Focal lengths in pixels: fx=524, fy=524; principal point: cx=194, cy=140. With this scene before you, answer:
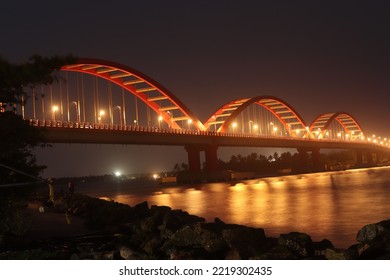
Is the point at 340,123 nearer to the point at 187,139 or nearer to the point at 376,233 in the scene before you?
the point at 187,139

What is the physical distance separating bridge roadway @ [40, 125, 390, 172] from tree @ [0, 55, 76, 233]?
20178 millimetres

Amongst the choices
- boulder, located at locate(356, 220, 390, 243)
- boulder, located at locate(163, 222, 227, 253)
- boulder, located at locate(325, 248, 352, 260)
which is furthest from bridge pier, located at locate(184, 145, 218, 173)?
boulder, located at locate(325, 248, 352, 260)

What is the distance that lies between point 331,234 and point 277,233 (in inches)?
66.7

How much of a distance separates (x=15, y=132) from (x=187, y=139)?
6461cm

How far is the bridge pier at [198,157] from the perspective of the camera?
81.9m

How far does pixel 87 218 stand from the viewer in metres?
22.2

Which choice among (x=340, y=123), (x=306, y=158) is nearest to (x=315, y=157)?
(x=306, y=158)

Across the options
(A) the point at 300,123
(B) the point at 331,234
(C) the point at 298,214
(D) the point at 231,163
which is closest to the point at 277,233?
(B) the point at 331,234

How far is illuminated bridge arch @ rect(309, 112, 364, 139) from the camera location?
137 m

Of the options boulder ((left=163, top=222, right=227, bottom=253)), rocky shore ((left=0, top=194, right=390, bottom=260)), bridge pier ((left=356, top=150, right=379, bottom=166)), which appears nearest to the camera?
rocky shore ((left=0, top=194, right=390, bottom=260))

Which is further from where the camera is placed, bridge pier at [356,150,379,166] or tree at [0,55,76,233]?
bridge pier at [356,150,379,166]

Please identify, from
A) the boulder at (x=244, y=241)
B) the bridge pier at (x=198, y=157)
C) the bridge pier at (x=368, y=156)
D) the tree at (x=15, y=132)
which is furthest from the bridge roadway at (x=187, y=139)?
the bridge pier at (x=368, y=156)

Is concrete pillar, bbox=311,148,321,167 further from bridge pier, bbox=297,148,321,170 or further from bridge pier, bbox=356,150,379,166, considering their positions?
bridge pier, bbox=356,150,379,166
